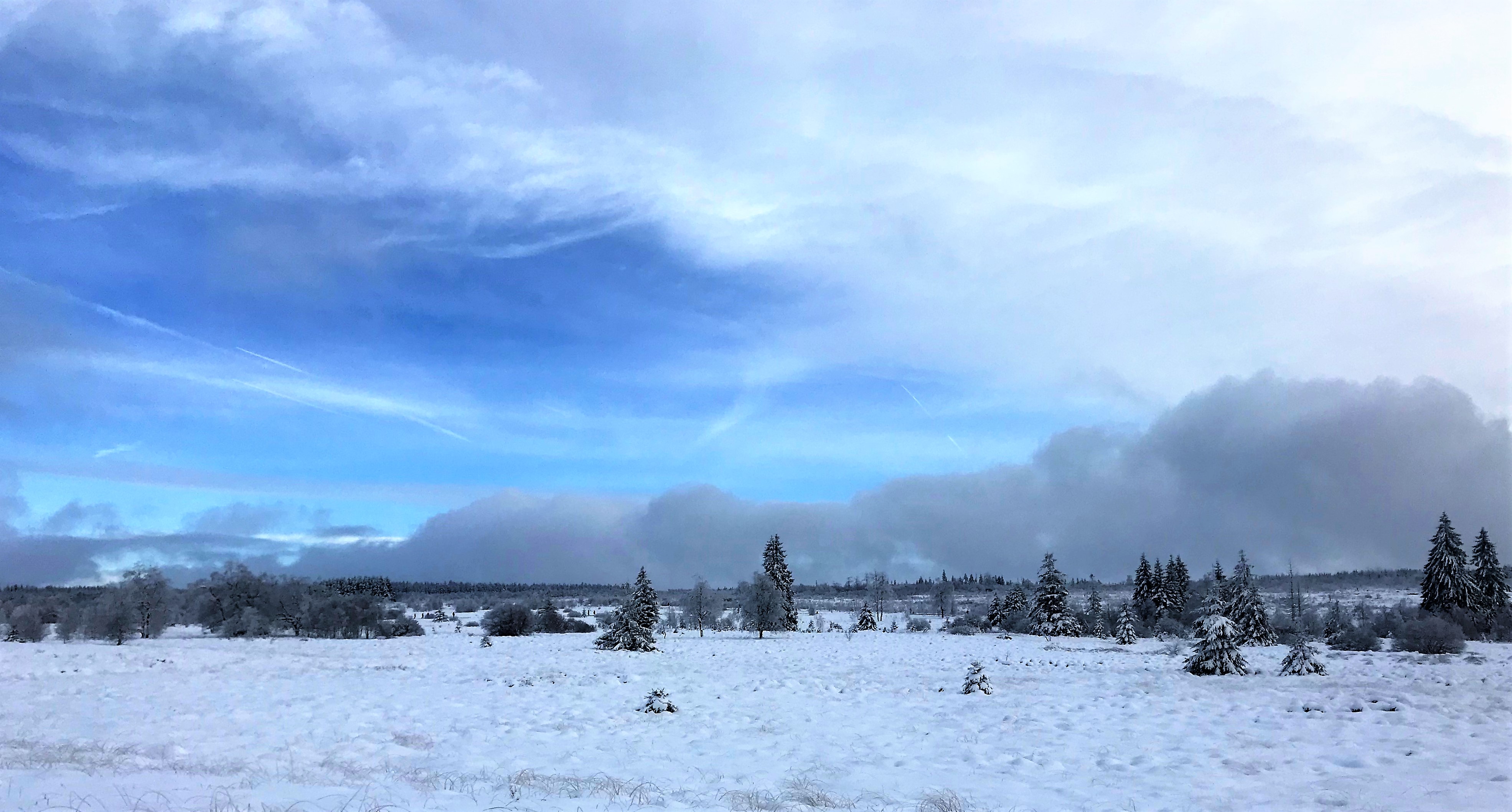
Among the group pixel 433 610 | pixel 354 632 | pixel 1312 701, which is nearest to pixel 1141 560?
pixel 1312 701

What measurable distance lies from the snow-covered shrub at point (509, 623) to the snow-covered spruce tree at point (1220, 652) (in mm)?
48633

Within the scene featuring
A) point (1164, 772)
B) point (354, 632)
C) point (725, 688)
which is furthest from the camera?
point (354, 632)

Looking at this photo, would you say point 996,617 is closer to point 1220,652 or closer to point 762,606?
point 762,606

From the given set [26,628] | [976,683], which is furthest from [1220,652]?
[26,628]

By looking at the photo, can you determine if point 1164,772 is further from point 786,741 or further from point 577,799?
point 577,799

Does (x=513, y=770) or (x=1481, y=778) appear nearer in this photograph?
(x=1481, y=778)

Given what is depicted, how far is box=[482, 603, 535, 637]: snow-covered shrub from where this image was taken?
200ft

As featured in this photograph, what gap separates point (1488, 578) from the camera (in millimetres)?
49344

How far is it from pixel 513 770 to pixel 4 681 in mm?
24139

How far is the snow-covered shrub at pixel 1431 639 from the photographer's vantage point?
3086 cm

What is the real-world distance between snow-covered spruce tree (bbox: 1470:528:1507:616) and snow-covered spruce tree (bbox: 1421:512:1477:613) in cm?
90

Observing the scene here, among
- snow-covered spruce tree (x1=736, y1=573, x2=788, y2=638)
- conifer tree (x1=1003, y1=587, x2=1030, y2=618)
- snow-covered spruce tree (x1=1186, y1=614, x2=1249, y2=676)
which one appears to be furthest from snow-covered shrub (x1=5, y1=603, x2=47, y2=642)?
conifer tree (x1=1003, y1=587, x2=1030, y2=618)

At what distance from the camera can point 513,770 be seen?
12305 mm

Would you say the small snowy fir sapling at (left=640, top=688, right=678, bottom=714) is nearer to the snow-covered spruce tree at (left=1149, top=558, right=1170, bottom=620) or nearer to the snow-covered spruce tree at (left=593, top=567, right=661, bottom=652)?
the snow-covered spruce tree at (left=593, top=567, right=661, bottom=652)
